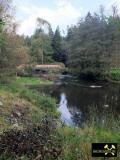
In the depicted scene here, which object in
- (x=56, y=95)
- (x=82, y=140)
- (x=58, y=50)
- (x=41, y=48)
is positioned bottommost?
(x=56, y=95)

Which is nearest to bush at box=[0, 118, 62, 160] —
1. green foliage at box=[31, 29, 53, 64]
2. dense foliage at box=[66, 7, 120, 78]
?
dense foliage at box=[66, 7, 120, 78]

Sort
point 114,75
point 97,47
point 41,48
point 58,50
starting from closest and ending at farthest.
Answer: point 114,75 → point 97,47 → point 41,48 → point 58,50

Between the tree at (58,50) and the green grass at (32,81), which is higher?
the tree at (58,50)

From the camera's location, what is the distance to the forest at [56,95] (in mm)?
5234

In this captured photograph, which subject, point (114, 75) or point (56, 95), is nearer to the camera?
point (56, 95)

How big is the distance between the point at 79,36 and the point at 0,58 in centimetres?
2666

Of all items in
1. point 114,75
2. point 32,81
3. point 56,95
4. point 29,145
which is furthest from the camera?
point 114,75

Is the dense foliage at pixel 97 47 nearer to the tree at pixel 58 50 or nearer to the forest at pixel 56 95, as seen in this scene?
the forest at pixel 56 95

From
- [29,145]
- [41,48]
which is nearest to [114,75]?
[41,48]

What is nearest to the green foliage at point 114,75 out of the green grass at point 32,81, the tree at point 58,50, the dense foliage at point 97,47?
the dense foliage at point 97,47

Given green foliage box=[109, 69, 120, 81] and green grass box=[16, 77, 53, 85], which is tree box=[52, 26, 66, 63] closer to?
green foliage box=[109, 69, 120, 81]

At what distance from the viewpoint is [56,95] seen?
28016mm

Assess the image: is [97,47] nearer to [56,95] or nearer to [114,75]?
[114,75]

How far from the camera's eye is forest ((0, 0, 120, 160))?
206 inches
